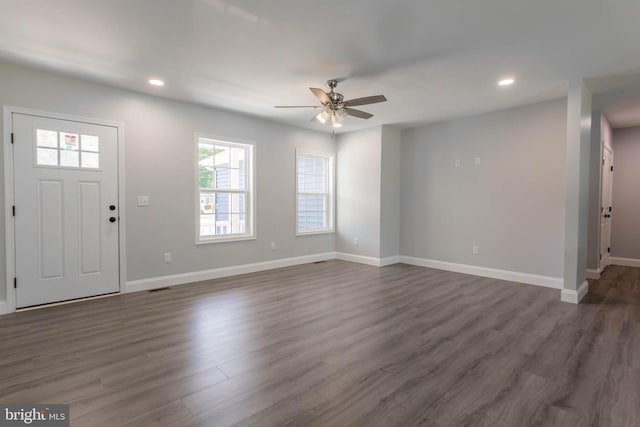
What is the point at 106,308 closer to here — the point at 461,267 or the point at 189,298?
the point at 189,298

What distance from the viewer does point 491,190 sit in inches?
196

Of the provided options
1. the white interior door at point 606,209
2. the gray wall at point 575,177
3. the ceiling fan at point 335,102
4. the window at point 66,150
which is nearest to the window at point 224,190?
the window at point 66,150

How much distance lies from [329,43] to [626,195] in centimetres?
640

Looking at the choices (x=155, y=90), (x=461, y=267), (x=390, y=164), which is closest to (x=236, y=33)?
(x=155, y=90)

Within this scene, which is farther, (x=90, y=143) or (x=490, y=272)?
(x=490, y=272)

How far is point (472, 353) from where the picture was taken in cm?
249

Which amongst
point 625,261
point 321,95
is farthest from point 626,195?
point 321,95

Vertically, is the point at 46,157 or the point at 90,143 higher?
the point at 90,143

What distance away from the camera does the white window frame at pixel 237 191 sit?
4727 millimetres

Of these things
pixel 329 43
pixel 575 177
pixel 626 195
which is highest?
pixel 329 43

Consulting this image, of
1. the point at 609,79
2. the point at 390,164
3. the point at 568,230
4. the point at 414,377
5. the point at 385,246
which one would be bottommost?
the point at 414,377

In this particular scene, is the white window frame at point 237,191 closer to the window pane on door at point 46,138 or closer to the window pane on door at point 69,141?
the window pane on door at point 69,141

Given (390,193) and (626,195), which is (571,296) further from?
(626,195)

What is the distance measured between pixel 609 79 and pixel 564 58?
101 cm
